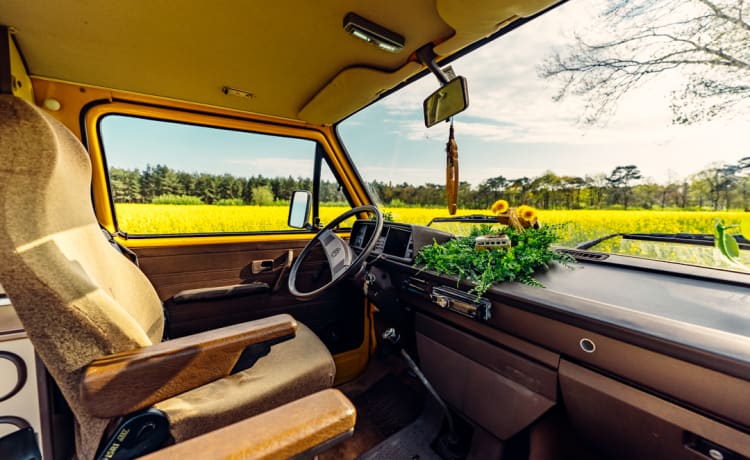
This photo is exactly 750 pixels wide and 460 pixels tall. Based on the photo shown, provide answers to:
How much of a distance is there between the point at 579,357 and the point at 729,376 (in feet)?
1.02

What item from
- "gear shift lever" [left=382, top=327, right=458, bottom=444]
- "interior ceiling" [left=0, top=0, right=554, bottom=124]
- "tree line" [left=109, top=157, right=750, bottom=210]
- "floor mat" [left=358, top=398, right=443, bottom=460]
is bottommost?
"floor mat" [left=358, top=398, right=443, bottom=460]

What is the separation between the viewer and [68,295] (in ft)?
2.40

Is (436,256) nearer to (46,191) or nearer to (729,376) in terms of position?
(729,376)

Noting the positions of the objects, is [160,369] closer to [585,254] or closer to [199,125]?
[585,254]

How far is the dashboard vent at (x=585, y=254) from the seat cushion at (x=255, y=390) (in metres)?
1.16

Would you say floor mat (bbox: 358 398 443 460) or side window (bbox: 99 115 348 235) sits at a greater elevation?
side window (bbox: 99 115 348 235)

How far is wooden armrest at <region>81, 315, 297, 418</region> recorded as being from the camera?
0.73 meters

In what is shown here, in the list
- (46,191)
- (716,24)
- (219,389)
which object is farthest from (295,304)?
(716,24)

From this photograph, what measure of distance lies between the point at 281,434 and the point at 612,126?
1478 millimetres

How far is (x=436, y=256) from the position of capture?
145cm

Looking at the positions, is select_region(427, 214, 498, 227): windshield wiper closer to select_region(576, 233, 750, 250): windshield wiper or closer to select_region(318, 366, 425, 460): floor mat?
select_region(576, 233, 750, 250): windshield wiper

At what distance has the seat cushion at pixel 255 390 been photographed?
3.06 feet

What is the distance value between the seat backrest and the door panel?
996mm

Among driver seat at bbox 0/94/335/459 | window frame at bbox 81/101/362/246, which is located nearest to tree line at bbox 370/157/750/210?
window frame at bbox 81/101/362/246
